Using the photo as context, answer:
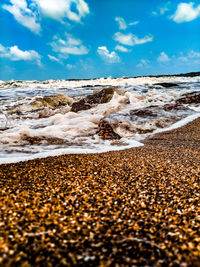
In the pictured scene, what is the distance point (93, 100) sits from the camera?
10.8m

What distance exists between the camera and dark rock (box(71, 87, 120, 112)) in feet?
33.0

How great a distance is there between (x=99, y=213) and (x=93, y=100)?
9.29 m

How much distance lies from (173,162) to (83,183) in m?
1.59

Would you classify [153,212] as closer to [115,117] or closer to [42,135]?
[42,135]

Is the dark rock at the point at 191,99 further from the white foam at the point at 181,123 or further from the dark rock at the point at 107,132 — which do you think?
the dark rock at the point at 107,132

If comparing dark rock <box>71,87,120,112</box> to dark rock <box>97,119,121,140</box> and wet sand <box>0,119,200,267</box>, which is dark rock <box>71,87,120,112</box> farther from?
wet sand <box>0,119,200,267</box>

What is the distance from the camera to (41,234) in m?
1.53

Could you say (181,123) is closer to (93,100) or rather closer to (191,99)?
(191,99)

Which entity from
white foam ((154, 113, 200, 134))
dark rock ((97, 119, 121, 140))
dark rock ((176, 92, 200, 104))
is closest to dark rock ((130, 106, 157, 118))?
white foam ((154, 113, 200, 134))

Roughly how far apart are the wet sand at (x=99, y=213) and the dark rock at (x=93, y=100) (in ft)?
23.8

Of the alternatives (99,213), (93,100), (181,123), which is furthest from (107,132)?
(93,100)

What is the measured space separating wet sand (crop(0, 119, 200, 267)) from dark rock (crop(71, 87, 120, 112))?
726 centimetres

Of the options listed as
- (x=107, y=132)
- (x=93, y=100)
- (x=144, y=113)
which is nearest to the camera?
(x=107, y=132)

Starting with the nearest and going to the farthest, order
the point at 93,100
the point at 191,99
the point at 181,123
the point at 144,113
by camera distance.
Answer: the point at 181,123, the point at 144,113, the point at 191,99, the point at 93,100
